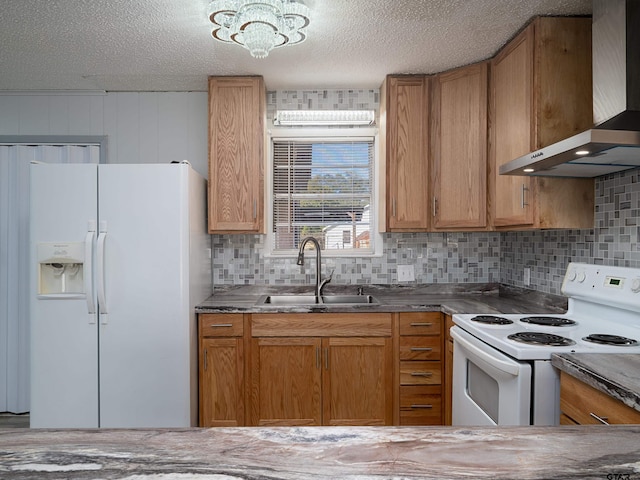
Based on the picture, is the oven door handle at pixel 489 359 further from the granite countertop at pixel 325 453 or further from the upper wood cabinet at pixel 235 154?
the upper wood cabinet at pixel 235 154

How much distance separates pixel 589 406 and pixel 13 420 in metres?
3.59

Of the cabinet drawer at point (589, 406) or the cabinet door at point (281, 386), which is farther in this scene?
the cabinet door at point (281, 386)

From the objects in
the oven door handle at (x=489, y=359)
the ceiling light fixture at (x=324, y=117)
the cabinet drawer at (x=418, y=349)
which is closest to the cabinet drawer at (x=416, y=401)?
the cabinet drawer at (x=418, y=349)

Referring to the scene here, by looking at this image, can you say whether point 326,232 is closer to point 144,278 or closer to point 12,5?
point 144,278

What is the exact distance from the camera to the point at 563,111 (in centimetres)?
209

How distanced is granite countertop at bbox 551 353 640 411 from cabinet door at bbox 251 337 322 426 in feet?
4.72

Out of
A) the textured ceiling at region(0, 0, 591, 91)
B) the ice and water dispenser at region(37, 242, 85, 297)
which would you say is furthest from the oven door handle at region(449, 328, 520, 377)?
the ice and water dispenser at region(37, 242, 85, 297)

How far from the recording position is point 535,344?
158 cm

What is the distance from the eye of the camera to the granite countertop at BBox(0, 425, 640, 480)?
555 mm

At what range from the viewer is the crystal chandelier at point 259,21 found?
1831 millimetres

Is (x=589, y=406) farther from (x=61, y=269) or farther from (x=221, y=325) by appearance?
(x=61, y=269)

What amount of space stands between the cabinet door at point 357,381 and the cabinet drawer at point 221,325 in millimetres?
552

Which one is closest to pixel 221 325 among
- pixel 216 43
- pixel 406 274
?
pixel 406 274

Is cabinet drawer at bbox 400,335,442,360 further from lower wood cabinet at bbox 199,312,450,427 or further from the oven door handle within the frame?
the oven door handle
